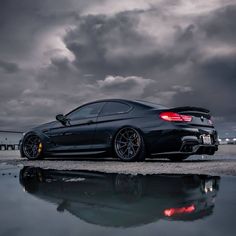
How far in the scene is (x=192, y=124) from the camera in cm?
720

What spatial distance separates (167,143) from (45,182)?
11.0 ft

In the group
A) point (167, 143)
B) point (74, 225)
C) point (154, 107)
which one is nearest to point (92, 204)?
point (74, 225)

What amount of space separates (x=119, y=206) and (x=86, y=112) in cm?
597

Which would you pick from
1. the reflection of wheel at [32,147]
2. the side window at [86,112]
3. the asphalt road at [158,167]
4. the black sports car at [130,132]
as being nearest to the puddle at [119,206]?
the asphalt road at [158,167]

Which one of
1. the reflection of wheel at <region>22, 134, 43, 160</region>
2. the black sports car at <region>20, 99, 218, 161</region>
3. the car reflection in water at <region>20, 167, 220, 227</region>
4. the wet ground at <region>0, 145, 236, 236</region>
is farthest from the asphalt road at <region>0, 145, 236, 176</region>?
the reflection of wheel at <region>22, 134, 43, 160</region>

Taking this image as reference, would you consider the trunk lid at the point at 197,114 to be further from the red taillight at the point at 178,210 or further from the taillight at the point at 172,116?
the red taillight at the point at 178,210

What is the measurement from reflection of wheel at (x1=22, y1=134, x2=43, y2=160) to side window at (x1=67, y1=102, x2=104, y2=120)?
3.54ft

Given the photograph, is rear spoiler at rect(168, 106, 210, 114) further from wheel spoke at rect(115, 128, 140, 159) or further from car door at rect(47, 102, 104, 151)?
car door at rect(47, 102, 104, 151)

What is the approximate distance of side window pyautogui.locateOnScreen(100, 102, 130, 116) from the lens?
767 cm

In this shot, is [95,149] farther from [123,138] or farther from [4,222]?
[4,222]

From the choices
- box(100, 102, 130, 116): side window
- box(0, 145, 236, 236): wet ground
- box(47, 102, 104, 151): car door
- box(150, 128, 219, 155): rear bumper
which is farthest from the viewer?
box(47, 102, 104, 151): car door

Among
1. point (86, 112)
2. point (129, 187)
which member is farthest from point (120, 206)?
point (86, 112)

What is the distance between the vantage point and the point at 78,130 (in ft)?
27.1

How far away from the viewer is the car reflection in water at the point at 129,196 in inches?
88.7
